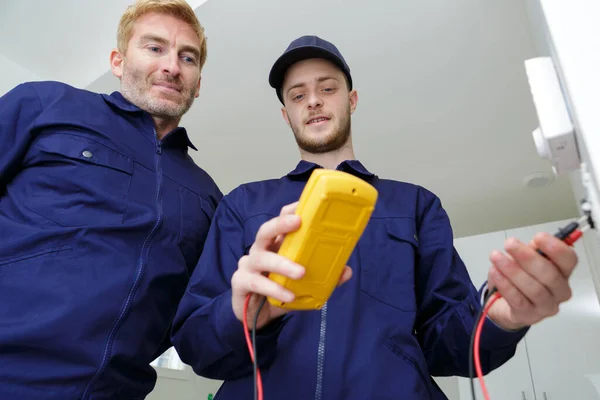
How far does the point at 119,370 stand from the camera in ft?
2.78

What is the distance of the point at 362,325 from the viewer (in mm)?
800

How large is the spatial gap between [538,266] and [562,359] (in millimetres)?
2402

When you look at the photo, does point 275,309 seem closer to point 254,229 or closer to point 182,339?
point 182,339

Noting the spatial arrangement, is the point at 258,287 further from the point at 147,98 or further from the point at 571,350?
the point at 571,350

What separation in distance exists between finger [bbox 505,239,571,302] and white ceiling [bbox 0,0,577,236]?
41.2 inches

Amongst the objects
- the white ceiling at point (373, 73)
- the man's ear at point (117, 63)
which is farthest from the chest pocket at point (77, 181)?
the white ceiling at point (373, 73)

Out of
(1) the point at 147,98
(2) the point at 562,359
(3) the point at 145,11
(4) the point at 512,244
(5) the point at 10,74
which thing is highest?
(5) the point at 10,74

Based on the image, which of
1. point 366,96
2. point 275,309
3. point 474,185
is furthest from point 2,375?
point 474,185

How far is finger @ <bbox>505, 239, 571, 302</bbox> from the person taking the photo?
489mm

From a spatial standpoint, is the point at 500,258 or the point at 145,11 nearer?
the point at 500,258

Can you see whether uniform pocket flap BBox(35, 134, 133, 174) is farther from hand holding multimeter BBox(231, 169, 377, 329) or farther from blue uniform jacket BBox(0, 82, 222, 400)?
hand holding multimeter BBox(231, 169, 377, 329)

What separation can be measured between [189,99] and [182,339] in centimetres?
67

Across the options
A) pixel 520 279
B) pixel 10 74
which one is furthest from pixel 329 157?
pixel 10 74

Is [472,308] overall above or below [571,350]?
above
